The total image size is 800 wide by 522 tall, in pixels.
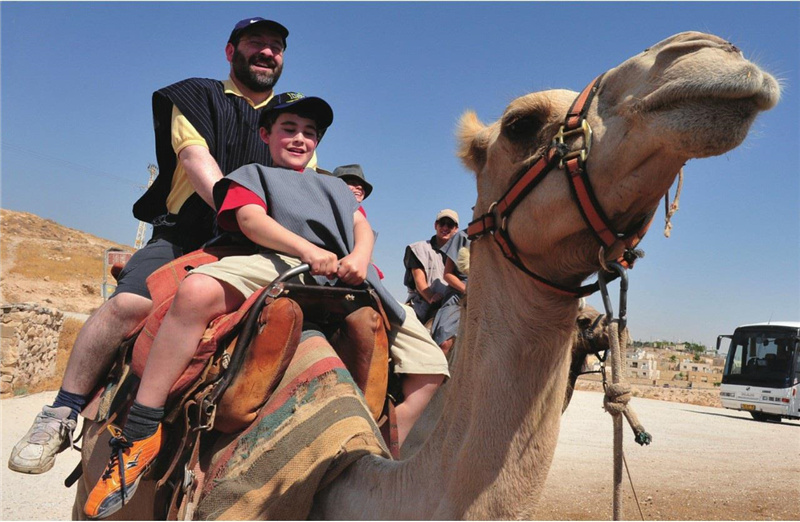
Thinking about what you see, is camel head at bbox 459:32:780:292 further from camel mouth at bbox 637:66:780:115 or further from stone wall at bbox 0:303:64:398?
stone wall at bbox 0:303:64:398

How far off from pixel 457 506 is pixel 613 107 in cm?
136

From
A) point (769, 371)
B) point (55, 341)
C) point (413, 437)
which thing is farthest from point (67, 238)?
point (413, 437)

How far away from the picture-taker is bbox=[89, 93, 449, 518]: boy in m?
2.62

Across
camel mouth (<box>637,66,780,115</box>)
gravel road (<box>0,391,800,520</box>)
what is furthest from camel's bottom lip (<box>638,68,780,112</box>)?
gravel road (<box>0,391,800,520</box>)

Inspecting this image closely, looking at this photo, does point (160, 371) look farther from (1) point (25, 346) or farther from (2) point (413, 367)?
(1) point (25, 346)

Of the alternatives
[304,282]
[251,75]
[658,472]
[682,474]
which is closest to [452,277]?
[251,75]

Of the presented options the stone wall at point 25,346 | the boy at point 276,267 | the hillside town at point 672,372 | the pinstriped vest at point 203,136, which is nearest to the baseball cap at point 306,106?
the boy at point 276,267

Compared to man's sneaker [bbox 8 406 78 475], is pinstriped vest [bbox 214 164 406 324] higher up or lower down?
higher up

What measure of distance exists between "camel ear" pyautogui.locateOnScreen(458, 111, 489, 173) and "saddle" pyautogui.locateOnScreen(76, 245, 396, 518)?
809 millimetres

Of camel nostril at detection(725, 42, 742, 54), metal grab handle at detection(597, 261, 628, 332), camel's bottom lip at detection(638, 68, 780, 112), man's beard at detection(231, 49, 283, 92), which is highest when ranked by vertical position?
man's beard at detection(231, 49, 283, 92)

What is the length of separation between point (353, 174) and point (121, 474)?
5524mm

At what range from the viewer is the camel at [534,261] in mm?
1693

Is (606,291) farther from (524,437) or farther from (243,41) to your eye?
(243,41)

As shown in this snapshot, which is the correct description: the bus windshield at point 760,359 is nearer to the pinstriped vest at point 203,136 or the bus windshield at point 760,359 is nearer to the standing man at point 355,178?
the standing man at point 355,178
